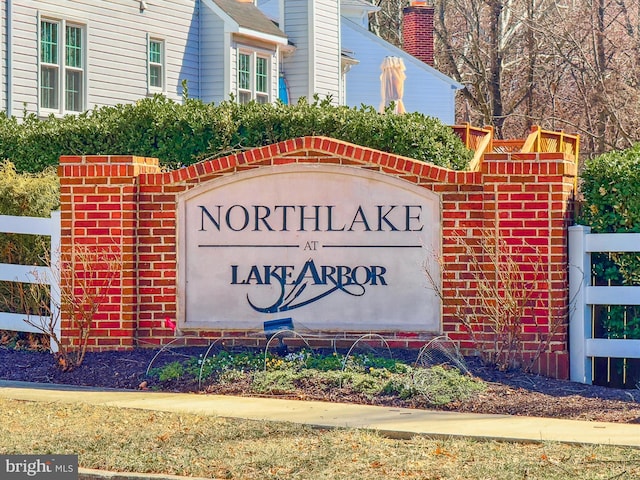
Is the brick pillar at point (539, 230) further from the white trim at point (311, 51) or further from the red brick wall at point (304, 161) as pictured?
the white trim at point (311, 51)

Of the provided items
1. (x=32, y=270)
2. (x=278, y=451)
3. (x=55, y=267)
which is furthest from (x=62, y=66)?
(x=278, y=451)

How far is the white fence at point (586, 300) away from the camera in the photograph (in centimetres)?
1008

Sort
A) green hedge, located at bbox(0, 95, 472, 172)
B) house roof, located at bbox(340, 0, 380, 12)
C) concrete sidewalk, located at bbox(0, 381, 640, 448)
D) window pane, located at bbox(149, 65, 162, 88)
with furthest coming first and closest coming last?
house roof, located at bbox(340, 0, 380, 12) < window pane, located at bbox(149, 65, 162, 88) < green hedge, located at bbox(0, 95, 472, 172) < concrete sidewalk, located at bbox(0, 381, 640, 448)

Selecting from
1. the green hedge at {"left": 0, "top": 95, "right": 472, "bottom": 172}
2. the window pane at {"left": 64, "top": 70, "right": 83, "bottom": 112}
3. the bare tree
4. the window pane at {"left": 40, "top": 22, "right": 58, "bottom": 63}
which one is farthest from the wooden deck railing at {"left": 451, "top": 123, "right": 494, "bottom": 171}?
the bare tree

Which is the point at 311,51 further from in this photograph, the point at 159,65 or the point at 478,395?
the point at 478,395

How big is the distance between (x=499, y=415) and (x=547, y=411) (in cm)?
40

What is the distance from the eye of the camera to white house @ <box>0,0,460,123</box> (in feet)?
64.4

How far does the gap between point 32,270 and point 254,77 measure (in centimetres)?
1502

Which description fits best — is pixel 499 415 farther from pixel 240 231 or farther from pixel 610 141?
pixel 610 141

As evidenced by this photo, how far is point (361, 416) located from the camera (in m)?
8.19

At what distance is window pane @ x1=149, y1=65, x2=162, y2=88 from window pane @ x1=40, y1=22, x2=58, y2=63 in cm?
298

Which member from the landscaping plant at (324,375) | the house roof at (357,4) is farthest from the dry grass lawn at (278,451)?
the house roof at (357,4)

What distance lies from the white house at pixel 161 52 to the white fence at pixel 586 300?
36.9 feet

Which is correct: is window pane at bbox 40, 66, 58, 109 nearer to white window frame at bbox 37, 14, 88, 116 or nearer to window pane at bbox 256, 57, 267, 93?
white window frame at bbox 37, 14, 88, 116
